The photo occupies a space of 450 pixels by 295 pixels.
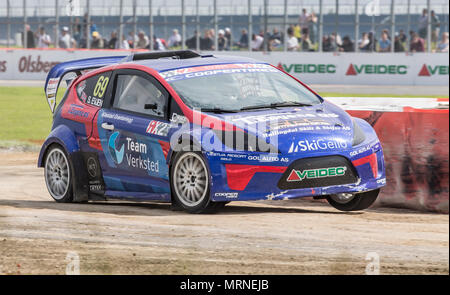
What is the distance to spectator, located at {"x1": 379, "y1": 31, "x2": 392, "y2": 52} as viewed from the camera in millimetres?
32594

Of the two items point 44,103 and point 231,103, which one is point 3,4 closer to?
point 44,103

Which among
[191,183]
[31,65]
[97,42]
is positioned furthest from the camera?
[31,65]

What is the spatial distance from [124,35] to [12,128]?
16355 mm

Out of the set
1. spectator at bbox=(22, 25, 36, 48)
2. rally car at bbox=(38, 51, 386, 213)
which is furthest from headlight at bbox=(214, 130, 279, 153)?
spectator at bbox=(22, 25, 36, 48)

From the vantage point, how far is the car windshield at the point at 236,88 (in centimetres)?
802

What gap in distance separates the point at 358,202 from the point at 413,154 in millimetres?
816

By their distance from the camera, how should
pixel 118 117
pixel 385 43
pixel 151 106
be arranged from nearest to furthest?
pixel 151 106 → pixel 118 117 → pixel 385 43

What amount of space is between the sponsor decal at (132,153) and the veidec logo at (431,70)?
25.7m

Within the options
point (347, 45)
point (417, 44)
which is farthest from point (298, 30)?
point (417, 44)

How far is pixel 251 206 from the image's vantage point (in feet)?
29.0

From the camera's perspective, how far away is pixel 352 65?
3331 cm

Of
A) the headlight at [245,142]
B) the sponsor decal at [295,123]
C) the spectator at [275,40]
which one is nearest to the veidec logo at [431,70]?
the spectator at [275,40]

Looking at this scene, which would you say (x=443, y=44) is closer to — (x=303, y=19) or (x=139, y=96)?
(x=303, y=19)

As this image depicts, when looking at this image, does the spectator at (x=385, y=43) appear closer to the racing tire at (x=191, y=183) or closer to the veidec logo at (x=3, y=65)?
the veidec logo at (x=3, y=65)
